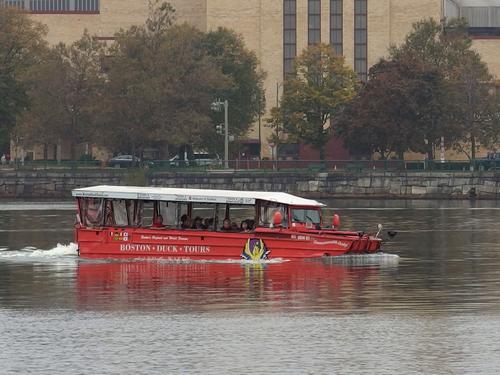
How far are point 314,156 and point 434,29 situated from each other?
81.5 ft

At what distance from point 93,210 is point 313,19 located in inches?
4735

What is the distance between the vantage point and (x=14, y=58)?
159 m

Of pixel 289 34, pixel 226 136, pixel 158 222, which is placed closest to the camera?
pixel 158 222

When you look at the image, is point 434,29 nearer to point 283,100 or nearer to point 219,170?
point 283,100

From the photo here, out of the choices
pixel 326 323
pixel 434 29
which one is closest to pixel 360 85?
pixel 434 29

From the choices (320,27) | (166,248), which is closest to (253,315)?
(166,248)

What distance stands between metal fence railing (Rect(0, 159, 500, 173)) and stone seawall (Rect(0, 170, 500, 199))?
1.20m

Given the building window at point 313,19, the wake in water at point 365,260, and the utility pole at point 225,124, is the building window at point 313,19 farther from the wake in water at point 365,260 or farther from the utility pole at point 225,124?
the wake in water at point 365,260

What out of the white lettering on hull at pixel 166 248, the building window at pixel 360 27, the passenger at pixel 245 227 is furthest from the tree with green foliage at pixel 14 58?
the passenger at pixel 245 227

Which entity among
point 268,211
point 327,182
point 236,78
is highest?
point 236,78

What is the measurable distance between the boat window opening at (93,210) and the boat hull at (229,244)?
0.55 metres

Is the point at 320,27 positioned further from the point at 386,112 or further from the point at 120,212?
the point at 120,212

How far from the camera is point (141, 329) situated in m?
41.7

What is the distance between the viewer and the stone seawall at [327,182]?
13962 centimetres
